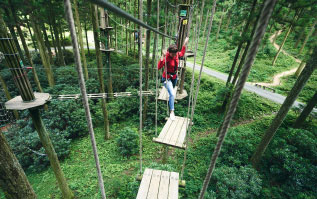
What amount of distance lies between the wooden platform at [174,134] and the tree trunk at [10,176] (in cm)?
222

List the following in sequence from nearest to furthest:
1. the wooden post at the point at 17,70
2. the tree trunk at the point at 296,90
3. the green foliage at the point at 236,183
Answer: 1. the wooden post at the point at 17,70
2. the tree trunk at the point at 296,90
3. the green foliage at the point at 236,183

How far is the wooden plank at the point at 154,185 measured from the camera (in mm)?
2024

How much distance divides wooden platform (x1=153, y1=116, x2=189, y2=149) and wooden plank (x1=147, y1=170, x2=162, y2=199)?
506mm

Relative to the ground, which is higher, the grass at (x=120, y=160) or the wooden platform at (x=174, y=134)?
the wooden platform at (x=174, y=134)

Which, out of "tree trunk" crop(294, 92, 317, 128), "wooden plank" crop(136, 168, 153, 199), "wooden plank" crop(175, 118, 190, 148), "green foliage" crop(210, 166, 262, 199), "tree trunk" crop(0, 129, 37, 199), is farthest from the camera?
"tree trunk" crop(294, 92, 317, 128)

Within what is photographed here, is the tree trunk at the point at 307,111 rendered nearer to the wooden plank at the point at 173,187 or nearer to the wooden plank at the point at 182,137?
the wooden plank at the point at 182,137

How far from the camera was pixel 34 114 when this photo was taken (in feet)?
9.70

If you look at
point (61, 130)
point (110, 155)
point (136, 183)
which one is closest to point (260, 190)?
point (136, 183)

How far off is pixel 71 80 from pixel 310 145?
11265mm

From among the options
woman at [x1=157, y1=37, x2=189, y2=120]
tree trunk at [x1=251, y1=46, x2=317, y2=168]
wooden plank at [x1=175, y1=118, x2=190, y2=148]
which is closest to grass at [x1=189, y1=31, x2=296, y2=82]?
tree trunk at [x1=251, y1=46, x2=317, y2=168]

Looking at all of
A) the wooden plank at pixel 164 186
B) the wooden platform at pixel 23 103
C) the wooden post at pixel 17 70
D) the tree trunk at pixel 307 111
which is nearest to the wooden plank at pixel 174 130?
the wooden plank at pixel 164 186

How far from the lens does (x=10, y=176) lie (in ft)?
7.50

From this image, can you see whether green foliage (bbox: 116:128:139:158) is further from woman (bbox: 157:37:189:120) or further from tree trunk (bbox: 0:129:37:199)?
tree trunk (bbox: 0:129:37:199)

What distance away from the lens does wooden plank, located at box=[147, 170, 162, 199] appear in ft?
6.64
